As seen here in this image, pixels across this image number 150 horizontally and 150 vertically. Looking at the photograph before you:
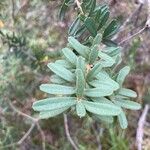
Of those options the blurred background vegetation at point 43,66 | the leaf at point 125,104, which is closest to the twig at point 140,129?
the blurred background vegetation at point 43,66

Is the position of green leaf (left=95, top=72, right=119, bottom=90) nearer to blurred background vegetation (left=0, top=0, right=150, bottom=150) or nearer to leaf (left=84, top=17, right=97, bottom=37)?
leaf (left=84, top=17, right=97, bottom=37)

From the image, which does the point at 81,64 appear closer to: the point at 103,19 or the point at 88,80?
the point at 88,80

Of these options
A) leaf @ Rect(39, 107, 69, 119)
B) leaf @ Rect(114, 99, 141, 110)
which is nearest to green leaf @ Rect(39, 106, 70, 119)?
leaf @ Rect(39, 107, 69, 119)

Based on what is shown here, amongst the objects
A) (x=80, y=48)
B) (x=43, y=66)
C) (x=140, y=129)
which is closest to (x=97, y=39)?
(x=80, y=48)

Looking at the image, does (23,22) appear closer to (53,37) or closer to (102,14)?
(53,37)

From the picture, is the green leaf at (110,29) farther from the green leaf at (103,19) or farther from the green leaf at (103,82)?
the green leaf at (103,82)

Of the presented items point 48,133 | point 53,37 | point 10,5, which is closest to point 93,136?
point 48,133
